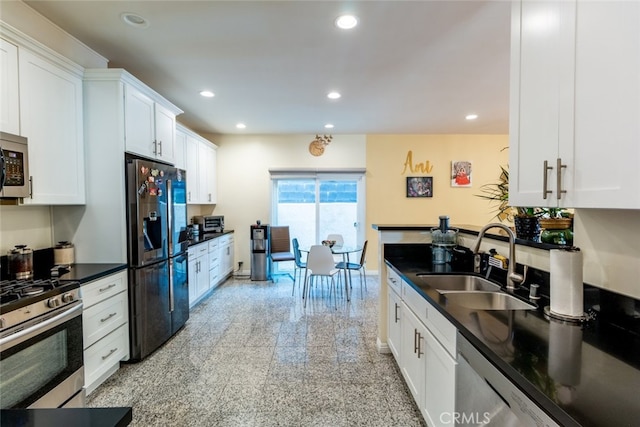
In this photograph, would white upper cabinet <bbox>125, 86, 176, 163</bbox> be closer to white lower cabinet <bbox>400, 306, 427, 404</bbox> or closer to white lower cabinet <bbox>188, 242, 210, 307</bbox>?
white lower cabinet <bbox>188, 242, 210, 307</bbox>

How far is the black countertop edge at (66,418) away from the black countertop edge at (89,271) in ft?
4.91

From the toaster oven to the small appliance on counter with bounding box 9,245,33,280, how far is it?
9.63 ft

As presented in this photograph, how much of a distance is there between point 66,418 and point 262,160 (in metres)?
5.19

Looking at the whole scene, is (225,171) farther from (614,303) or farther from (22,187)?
(614,303)

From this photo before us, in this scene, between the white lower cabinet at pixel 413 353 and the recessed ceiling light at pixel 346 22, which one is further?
the recessed ceiling light at pixel 346 22

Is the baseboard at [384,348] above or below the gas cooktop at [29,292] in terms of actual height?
below

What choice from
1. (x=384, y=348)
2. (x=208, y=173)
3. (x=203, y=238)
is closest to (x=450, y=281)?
(x=384, y=348)

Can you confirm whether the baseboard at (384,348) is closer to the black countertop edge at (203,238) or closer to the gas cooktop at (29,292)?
the gas cooktop at (29,292)

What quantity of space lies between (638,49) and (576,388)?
93cm

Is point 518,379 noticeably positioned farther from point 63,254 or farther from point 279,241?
point 279,241

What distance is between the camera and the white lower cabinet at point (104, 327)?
6.79 feet

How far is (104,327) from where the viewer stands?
2221 millimetres

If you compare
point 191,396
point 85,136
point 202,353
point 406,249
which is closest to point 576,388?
point 406,249

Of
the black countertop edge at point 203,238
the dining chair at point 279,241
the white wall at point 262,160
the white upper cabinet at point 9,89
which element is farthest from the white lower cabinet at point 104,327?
the white wall at point 262,160
